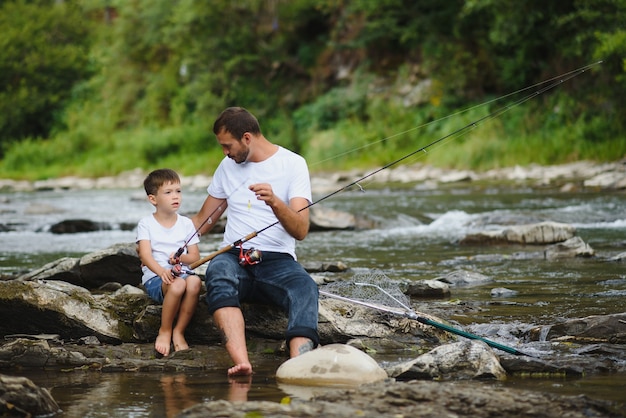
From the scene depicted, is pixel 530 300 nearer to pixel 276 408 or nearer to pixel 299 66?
pixel 276 408

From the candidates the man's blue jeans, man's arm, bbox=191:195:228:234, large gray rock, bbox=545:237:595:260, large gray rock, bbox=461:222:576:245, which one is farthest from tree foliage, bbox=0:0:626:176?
the man's blue jeans

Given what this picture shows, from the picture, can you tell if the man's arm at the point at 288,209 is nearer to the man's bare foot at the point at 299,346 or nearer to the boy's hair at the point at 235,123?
the boy's hair at the point at 235,123

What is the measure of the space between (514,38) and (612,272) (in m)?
20.3

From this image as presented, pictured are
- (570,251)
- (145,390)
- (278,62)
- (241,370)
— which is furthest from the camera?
(278,62)

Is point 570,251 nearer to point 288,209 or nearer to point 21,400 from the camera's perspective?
point 288,209

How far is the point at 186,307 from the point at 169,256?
1.34ft

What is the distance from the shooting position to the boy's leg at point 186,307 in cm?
521

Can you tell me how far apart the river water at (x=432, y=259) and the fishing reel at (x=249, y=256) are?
504 mm

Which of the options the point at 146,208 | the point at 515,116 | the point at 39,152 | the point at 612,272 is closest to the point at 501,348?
the point at 612,272

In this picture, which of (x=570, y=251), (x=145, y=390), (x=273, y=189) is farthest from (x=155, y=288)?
(x=570, y=251)

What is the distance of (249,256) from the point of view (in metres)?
5.14

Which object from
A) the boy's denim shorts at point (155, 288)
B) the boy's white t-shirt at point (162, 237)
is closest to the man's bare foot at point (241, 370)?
the boy's denim shorts at point (155, 288)

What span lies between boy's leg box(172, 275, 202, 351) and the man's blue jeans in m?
0.14

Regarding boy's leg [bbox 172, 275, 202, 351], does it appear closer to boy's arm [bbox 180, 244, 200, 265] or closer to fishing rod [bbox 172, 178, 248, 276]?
fishing rod [bbox 172, 178, 248, 276]
